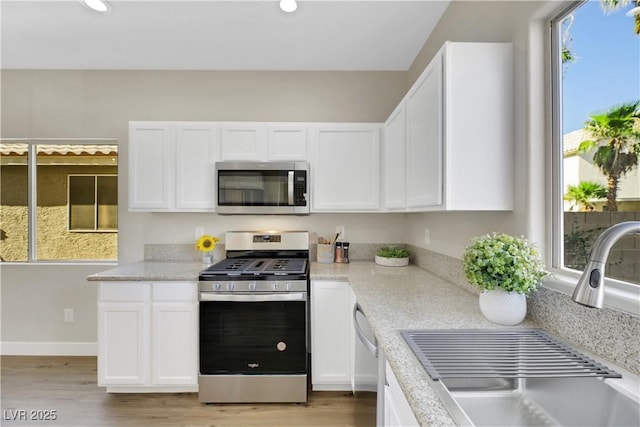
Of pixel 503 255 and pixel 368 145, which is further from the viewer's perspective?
pixel 368 145

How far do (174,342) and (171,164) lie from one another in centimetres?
137

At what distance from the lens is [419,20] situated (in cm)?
224

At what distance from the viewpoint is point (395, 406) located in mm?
1031

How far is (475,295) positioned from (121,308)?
2.29 m

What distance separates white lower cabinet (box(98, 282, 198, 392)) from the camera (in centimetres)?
231

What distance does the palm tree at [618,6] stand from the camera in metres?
1.02

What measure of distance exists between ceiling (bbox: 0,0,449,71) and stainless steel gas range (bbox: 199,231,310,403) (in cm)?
173

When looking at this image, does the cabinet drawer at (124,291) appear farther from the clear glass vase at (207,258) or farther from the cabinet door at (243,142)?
the cabinet door at (243,142)

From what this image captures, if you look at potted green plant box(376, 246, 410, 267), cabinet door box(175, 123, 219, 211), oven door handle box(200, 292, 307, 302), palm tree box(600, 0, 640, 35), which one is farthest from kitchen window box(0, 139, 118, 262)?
palm tree box(600, 0, 640, 35)

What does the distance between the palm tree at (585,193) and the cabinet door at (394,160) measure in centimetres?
96

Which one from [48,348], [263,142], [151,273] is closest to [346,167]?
[263,142]

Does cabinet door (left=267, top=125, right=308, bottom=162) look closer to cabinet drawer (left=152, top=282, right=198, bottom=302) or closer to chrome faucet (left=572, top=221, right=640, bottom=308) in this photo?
cabinet drawer (left=152, top=282, right=198, bottom=302)

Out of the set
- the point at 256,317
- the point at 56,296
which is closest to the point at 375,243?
the point at 256,317

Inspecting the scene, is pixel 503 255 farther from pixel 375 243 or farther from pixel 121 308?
pixel 121 308
